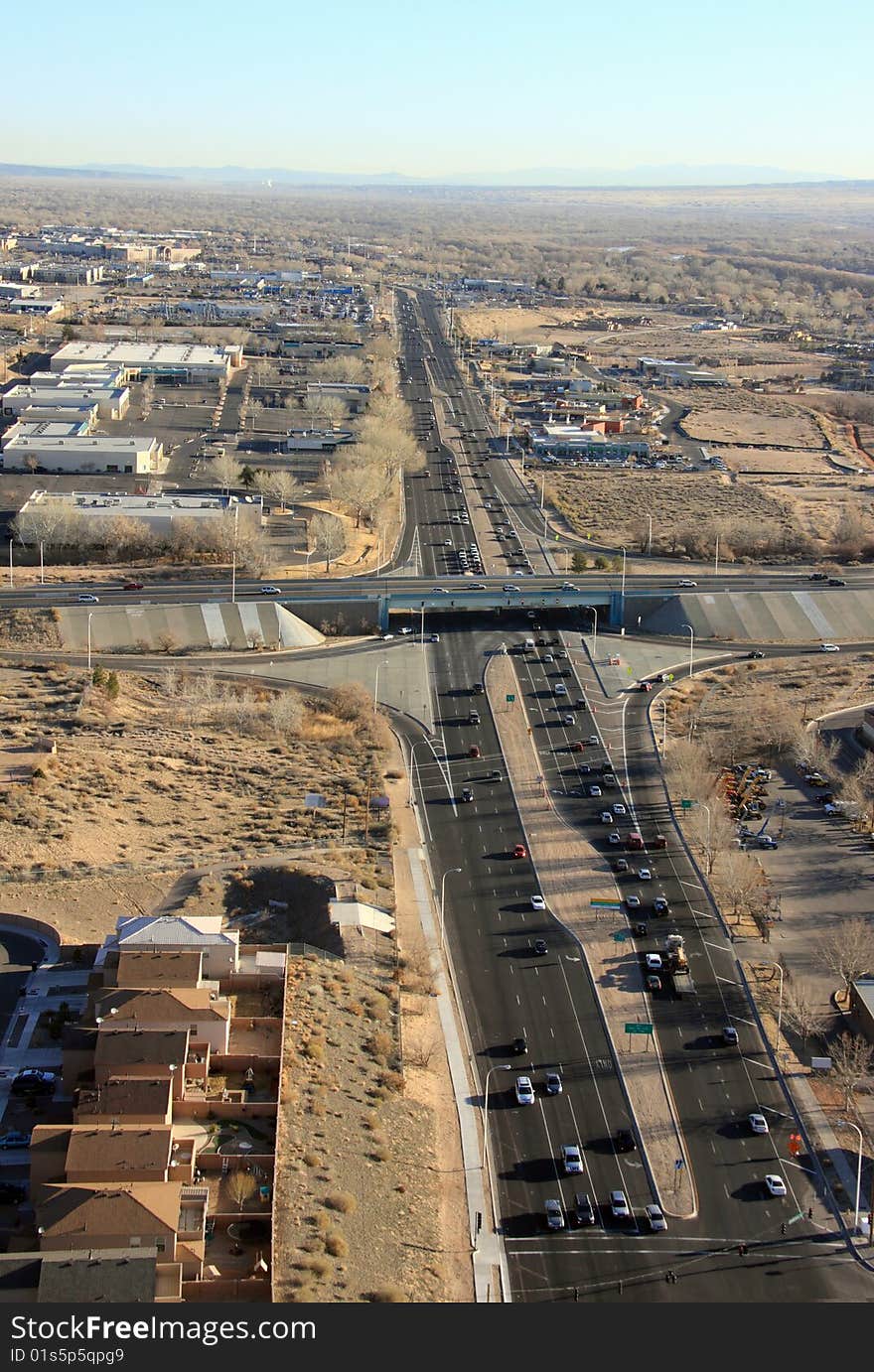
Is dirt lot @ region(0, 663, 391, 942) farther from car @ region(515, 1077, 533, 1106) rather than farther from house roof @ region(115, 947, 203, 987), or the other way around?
car @ region(515, 1077, 533, 1106)

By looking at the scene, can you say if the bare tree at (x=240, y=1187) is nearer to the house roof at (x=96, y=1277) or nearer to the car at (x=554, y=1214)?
the house roof at (x=96, y=1277)

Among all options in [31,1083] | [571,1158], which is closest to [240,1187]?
[31,1083]

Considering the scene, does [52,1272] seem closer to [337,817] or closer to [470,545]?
[337,817]

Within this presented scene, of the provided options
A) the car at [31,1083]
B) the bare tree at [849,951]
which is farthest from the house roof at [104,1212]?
the bare tree at [849,951]

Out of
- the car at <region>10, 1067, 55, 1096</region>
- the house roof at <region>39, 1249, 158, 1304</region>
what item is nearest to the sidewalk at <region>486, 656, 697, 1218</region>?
the house roof at <region>39, 1249, 158, 1304</region>

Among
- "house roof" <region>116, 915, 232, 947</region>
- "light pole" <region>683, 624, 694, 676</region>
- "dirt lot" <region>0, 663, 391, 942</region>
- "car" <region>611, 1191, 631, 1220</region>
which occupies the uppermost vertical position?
"light pole" <region>683, 624, 694, 676</region>

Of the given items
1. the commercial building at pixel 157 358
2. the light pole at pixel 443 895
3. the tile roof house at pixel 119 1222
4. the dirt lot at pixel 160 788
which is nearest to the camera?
the tile roof house at pixel 119 1222
